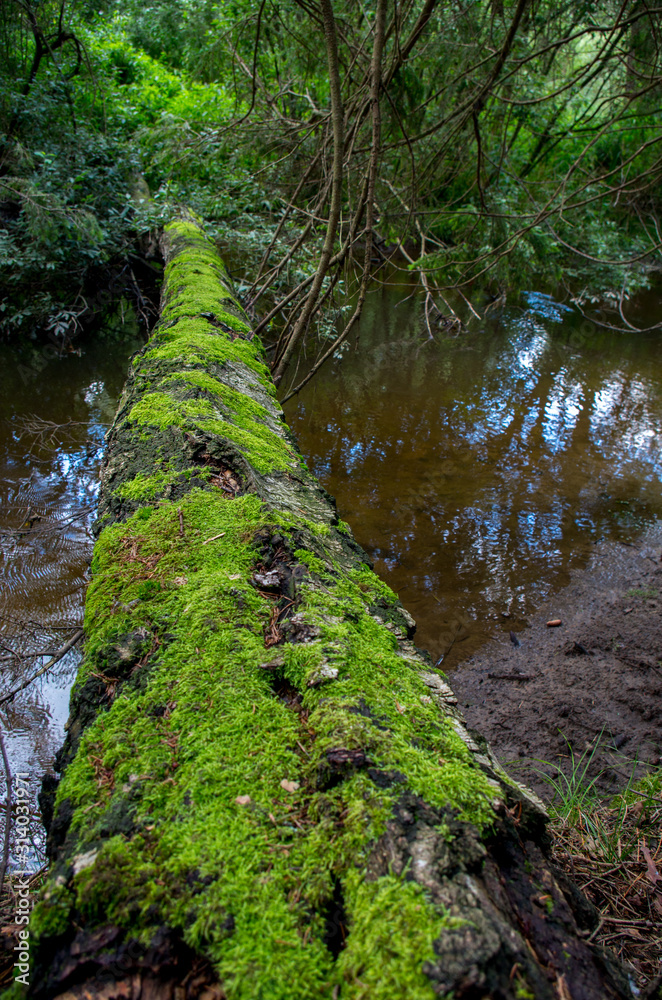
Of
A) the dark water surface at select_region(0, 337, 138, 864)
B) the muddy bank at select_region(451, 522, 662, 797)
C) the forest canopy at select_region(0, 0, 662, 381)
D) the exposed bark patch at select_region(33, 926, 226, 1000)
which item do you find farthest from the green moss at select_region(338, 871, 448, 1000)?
the forest canopy at select_region(0, 0, 662, 381)

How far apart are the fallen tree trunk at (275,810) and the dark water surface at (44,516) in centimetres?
180

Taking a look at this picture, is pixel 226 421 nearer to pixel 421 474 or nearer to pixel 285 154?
pixel 421 474

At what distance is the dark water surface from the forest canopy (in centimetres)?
86

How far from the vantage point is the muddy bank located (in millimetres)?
2699

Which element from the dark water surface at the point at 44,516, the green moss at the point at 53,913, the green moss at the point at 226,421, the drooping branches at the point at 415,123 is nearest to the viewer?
the green moss at the point at 53,913

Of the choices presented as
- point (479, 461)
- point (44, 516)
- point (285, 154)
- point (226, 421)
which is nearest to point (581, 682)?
point (226, 421)

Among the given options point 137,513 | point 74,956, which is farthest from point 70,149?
point 74,956

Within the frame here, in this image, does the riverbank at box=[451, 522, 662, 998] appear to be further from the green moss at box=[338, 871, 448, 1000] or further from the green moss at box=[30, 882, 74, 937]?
the green moss at box=[30, 882, 74, 937]

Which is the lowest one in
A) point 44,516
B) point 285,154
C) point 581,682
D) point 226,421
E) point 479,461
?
point 581,682

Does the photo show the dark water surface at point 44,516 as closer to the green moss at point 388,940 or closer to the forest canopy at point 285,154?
the forest canopy at point 285,154

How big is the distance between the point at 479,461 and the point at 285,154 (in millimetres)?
3945

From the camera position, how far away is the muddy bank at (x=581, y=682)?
270cm

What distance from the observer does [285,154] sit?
559 cm

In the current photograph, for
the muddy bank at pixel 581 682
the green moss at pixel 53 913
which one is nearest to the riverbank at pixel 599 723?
the muddy bank at pixel 581 682
